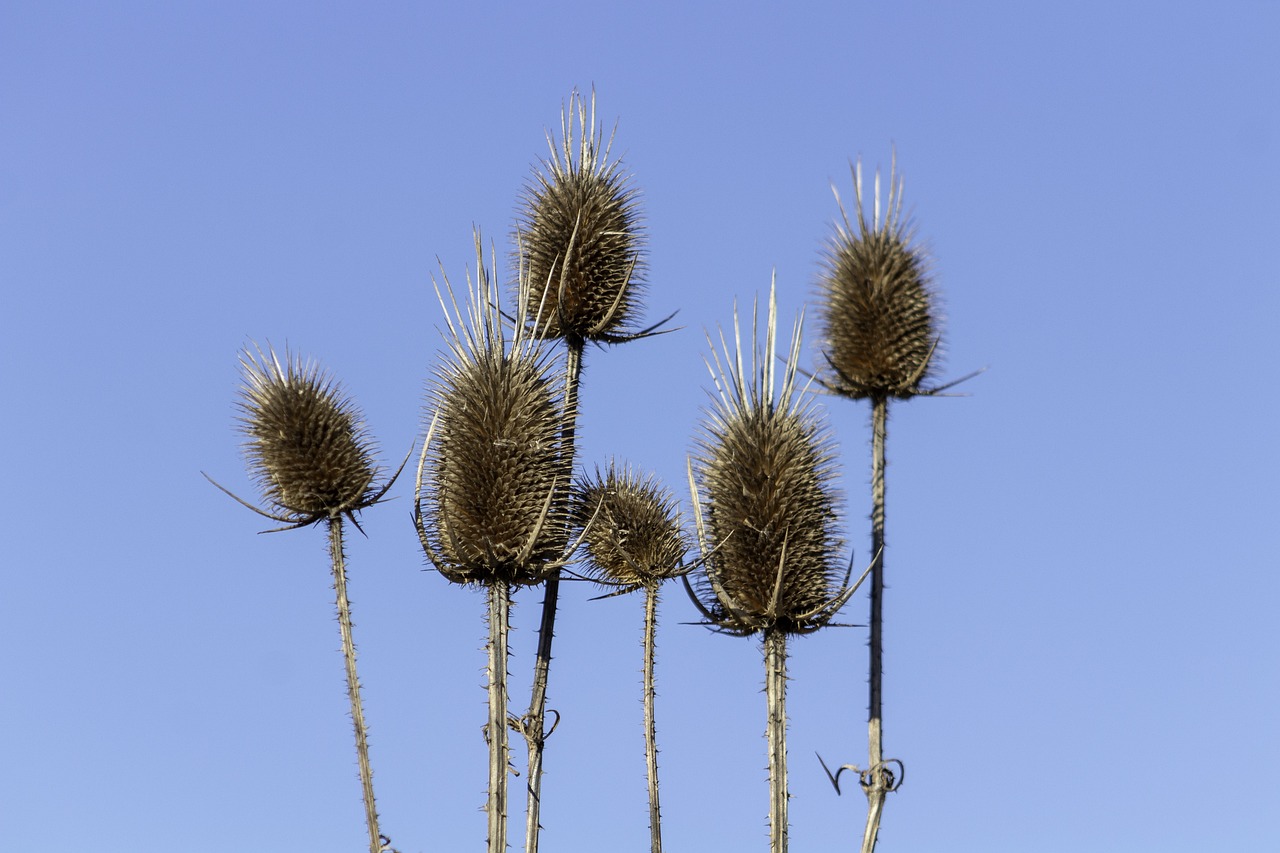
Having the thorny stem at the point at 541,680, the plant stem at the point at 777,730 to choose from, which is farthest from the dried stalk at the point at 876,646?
the thorny stem at the point at 541,680

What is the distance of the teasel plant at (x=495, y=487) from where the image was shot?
10.5 meters

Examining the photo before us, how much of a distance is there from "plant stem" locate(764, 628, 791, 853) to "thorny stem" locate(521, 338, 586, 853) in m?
1.75

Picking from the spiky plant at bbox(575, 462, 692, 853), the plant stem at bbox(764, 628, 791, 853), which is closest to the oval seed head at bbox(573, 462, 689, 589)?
the spiky plant at bbox(575, 462, 692, 853)

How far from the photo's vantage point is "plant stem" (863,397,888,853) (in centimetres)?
1137

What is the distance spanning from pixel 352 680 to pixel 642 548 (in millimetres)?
2777

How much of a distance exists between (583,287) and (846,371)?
211 centimetres

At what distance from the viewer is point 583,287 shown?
12.9 meters

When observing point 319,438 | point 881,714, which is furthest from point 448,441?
point 881,714

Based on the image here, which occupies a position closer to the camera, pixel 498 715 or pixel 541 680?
pixel 498 715

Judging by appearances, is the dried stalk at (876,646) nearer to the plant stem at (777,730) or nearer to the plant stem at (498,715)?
the plant stem at (777,730)

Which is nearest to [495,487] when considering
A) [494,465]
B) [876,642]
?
[494,465]

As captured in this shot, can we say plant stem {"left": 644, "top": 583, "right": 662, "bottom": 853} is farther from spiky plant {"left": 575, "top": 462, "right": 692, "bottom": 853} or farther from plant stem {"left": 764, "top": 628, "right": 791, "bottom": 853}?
plant stem {"left": 764, "top": 628, "right": 791, "bottom": 853}

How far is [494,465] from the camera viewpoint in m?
10.5

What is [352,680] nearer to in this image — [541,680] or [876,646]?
[541,680]
